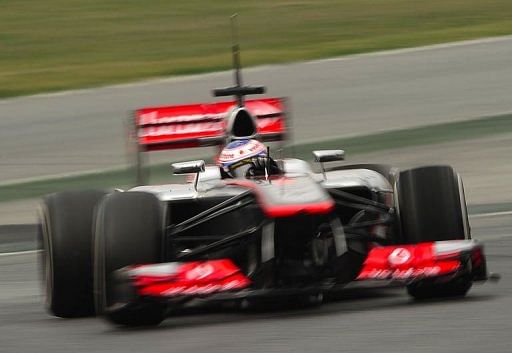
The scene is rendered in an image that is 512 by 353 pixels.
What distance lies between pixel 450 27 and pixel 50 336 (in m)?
16.0

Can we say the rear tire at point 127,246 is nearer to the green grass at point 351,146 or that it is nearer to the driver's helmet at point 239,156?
the driver's helmet at point 239,156

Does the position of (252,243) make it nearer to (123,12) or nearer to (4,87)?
(4,87)

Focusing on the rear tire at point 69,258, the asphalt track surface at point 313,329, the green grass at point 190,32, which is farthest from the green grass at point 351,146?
the rear tire at point 69,258

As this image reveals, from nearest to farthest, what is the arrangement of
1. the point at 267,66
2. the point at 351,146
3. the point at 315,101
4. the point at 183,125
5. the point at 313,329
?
the point at 313,329 → the point at 183,125 → the point at 351,146 → the point at 315,101 → the point at 267,66

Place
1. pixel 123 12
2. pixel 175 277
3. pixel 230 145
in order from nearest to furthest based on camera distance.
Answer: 1. pixel 175 277
2. pixel 230 145
3. pixel 123 12

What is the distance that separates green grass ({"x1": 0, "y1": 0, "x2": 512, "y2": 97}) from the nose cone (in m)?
10.4

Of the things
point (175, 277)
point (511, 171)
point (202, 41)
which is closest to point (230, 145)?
point (175, 277)

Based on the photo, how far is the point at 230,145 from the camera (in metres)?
8.23

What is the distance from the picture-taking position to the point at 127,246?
22.5 feet

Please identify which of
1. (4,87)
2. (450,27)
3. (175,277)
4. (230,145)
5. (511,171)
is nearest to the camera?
(175,277)

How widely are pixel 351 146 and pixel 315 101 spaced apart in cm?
239

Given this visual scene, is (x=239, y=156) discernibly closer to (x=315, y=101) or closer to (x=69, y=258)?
(x=69, y=258)

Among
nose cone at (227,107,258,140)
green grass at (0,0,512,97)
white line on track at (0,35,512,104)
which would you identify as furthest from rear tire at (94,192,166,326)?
green grass at (0,0,512,97)

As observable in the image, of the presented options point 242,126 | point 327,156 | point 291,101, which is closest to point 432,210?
point 327,156
